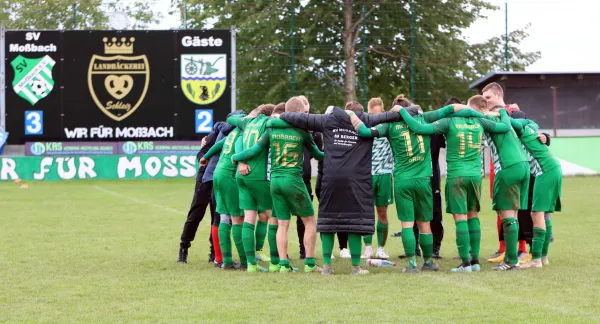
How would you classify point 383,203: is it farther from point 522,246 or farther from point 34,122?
point 34,122

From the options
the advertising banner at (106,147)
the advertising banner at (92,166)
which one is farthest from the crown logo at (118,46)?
the advertising banner at (92,166)

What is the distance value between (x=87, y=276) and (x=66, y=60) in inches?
768

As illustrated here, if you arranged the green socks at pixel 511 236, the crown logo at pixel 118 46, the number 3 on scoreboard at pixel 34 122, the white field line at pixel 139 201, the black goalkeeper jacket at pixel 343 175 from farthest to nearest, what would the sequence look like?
the number 3 on scoreboard at pixel 34 122 < the crown logo at pixel 118 46 < the white field line at pixel 139 201 < the green socks at pixel 511 236 < the black goalkeeper jacket at pixel 343 175

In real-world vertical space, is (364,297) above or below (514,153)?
below

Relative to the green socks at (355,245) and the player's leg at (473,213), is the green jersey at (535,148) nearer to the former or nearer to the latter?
the player's leg at (473,213)

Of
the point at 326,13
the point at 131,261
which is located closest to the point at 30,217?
the point at 131,261

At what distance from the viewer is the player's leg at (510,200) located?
10523 mm

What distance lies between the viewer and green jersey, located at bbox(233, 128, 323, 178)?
10469 millimetres

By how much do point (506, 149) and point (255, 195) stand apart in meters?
2.76

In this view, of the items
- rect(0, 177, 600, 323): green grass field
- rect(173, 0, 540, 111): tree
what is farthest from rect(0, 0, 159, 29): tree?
rect(0, 177, 600, 323): green grass field

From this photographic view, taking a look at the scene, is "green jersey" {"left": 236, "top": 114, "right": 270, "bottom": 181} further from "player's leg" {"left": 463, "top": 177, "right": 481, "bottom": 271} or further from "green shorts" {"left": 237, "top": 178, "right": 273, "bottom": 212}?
"player's leg" {"left": 463, "top": 177, "right": 481, "bottom": 271}

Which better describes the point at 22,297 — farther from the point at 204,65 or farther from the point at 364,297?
the point at 204,65

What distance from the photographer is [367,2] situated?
109ft

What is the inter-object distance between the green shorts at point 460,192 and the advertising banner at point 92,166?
19.8 meters
